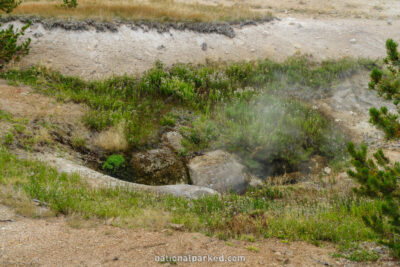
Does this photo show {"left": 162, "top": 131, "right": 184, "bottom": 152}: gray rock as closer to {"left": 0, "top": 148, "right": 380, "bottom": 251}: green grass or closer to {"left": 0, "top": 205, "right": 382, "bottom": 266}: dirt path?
{"left": 0, "top": 148, "right": 380, "bottom": 251}: green grass

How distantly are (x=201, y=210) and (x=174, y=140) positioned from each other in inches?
196

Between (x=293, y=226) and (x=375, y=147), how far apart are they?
7.37 metres

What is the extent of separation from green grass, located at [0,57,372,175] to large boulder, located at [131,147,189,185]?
21.1 inches

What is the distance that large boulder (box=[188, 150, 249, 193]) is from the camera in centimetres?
1026

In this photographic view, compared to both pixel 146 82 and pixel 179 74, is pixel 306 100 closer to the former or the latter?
pixel 179 74

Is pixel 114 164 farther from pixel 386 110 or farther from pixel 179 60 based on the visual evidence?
pixel 386 110

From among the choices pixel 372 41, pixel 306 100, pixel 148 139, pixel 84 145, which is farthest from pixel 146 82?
pixel 372 41

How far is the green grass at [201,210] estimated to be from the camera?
20.1 feet

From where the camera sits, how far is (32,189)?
670 centimetres

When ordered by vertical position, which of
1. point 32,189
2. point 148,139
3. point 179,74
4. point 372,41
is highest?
point 372,41

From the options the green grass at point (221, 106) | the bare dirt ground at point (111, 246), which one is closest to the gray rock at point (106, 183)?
the bare dirt ground at point (111, 246)

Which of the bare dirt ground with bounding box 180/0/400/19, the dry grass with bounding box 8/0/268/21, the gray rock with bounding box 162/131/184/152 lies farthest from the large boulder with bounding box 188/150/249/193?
the bare dirt ground with bounding box 180/0/400/19

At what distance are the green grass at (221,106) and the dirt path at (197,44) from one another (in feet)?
2.89

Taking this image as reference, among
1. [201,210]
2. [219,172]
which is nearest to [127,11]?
[219,172]
